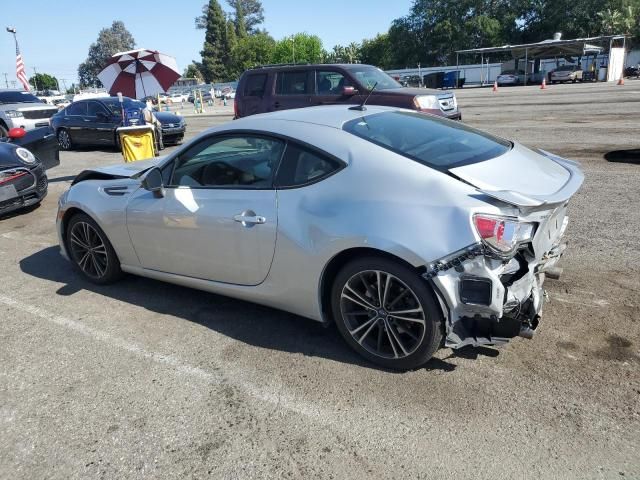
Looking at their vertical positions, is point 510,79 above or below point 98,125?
above

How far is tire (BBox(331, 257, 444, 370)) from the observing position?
288cm

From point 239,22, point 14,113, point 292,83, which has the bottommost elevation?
point 14,113

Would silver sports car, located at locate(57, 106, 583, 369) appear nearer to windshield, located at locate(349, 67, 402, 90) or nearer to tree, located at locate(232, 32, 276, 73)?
windshield, located at locate(349, 67, 402, 90)

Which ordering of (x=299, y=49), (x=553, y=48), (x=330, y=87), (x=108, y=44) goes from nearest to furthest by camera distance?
(x=330, y=87), (x=553, y=48), (x=299, y=49), (x=108, y=44)

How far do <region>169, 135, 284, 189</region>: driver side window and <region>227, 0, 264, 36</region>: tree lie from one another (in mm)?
132607

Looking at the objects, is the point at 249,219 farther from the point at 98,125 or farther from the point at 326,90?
the point at 98,125

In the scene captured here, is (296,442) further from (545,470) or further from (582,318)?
(582,318)

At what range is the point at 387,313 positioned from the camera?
→ 3.05 m

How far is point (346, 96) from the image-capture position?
35.4 feet

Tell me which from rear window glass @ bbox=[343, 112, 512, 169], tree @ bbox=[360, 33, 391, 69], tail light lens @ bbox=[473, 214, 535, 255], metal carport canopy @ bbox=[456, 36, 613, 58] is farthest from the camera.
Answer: tree @ bbox=[360, 33, 391, 69]

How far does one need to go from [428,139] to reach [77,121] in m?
13.8

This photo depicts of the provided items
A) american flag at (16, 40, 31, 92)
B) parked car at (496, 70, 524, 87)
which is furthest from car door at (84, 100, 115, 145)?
parked car at (496, 70, 524, 87)

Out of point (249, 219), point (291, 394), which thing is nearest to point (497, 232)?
point (291, 394)

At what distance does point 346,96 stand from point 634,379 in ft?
29.0
